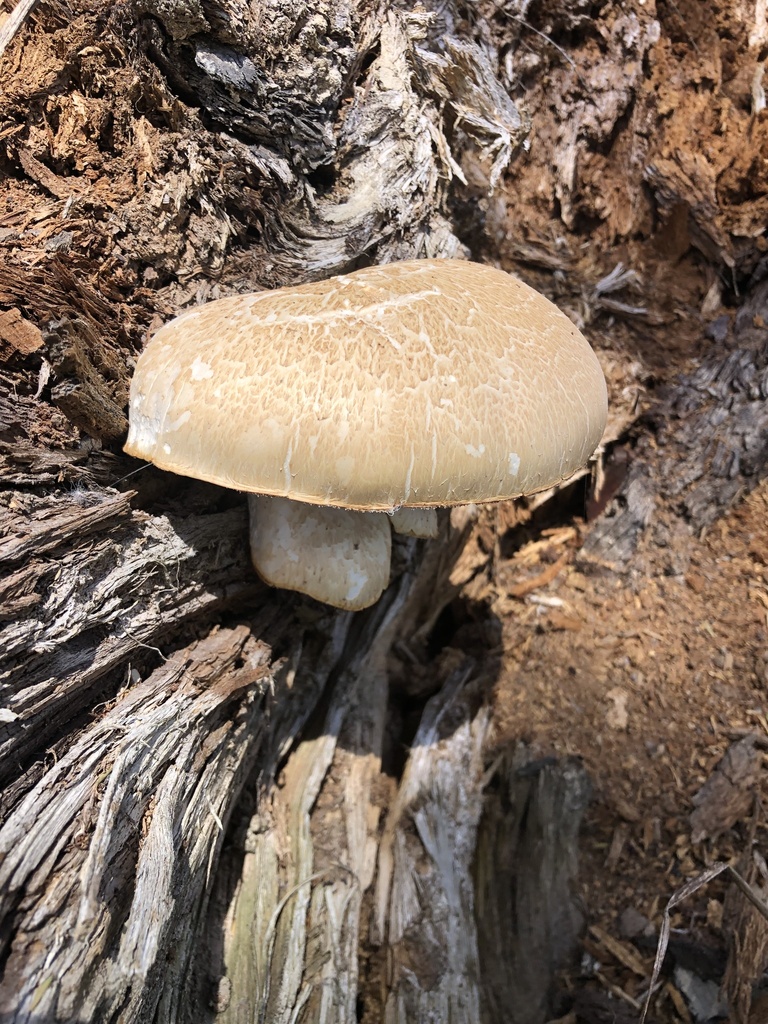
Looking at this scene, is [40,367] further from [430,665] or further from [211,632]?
[430,665]

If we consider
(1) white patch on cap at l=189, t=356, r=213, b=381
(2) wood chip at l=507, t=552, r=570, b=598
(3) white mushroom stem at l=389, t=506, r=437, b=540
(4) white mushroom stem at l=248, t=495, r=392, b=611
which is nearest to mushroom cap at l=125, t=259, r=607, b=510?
(1) white patch on cap at l=189, t=356, r=213, b=381

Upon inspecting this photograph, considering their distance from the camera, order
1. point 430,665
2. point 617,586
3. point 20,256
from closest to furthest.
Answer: point 20,256 → point 430,665 → point 617,586

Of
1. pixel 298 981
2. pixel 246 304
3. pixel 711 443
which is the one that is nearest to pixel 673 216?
pixel 711 443

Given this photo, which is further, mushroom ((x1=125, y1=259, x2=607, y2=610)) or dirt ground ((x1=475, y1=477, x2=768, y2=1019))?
dirt ground ((x1=475, y1=477, x2=768, y2=1019))

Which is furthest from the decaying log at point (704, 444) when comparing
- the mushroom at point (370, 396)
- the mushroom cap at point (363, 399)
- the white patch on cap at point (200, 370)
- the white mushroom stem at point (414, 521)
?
the white patch on cap at point (200, 370)

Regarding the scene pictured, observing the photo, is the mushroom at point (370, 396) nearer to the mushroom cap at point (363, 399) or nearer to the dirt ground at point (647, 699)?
the mushroom cap at point (363, 399)

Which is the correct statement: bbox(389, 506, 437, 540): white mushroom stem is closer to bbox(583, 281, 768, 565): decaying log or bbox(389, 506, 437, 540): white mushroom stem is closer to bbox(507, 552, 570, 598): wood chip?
bbox(507, 552, 570, 598): wood chip
